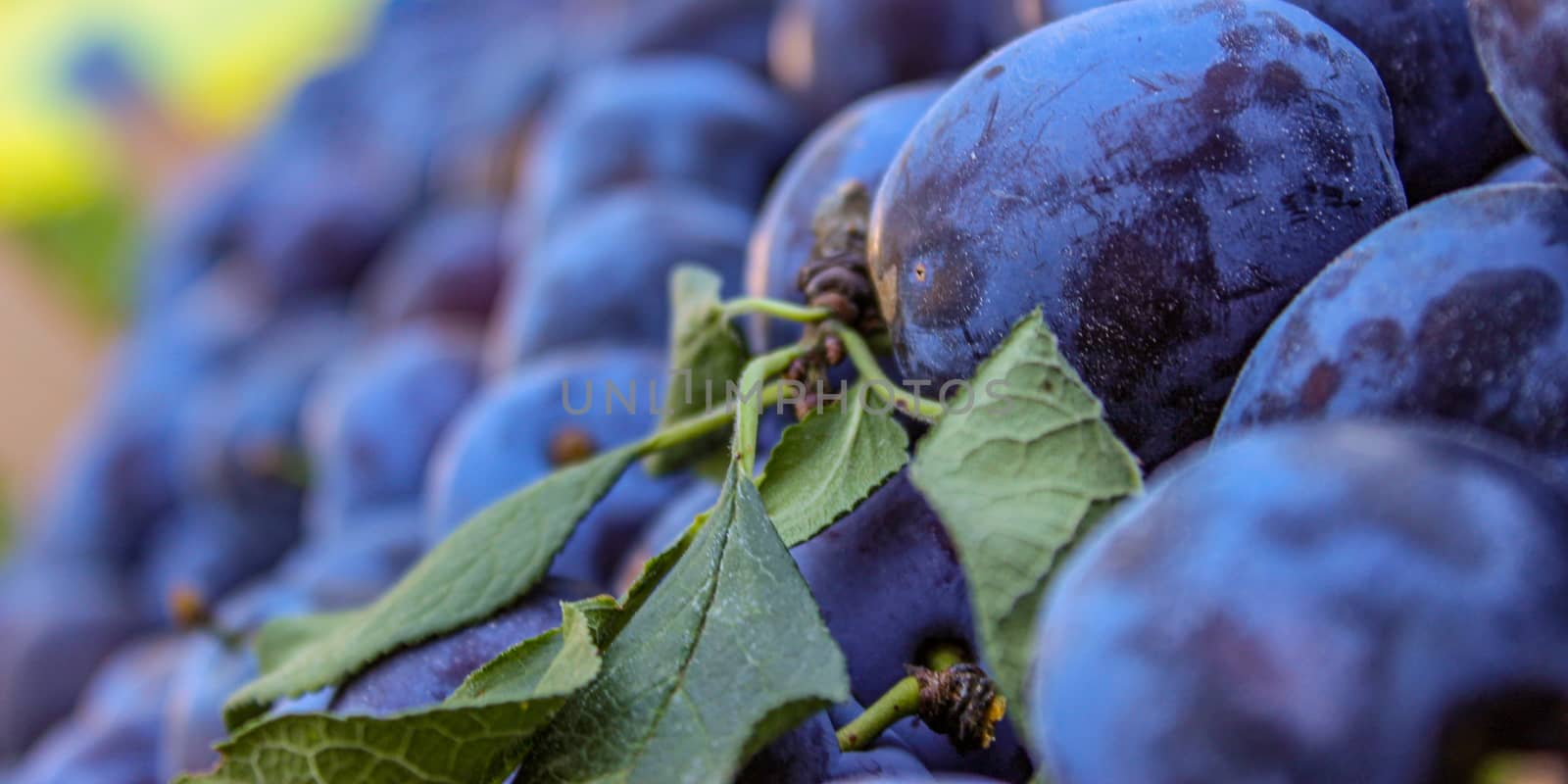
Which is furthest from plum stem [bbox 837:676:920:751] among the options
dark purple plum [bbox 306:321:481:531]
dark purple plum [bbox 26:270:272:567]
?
dark purple plum [bbox 26:270:272:567]

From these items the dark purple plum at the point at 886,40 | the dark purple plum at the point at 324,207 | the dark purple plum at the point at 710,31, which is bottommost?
the dark purple plum at the point at 886,40

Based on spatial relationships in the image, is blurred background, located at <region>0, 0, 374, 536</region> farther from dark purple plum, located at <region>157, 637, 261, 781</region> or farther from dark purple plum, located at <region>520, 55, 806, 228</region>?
dark purple plum, located at <region>157, 637, 261, 781</region>

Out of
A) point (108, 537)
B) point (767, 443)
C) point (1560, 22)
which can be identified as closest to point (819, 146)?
point (767, 443)

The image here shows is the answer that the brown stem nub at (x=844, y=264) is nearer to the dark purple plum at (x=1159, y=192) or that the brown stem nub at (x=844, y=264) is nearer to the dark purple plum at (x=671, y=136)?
the dark purple plum at (x=1159, y=192)

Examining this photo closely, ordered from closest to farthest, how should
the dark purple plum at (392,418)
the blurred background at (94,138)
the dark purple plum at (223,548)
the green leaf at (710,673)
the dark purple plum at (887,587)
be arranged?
the green leaf at (710,673) < the dark purple plum at (887,587) < the dark purple plum at (392,418) < the dark purple plum at (223,548) < the blurred background at (94,138)

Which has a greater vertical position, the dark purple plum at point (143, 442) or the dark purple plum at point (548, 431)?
the dark purple plum at point (143, 442)

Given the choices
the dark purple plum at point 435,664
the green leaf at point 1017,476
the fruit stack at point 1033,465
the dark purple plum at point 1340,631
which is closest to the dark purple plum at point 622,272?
the fruit stack at point 1033,465

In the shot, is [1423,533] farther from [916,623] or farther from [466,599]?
[466,599]
